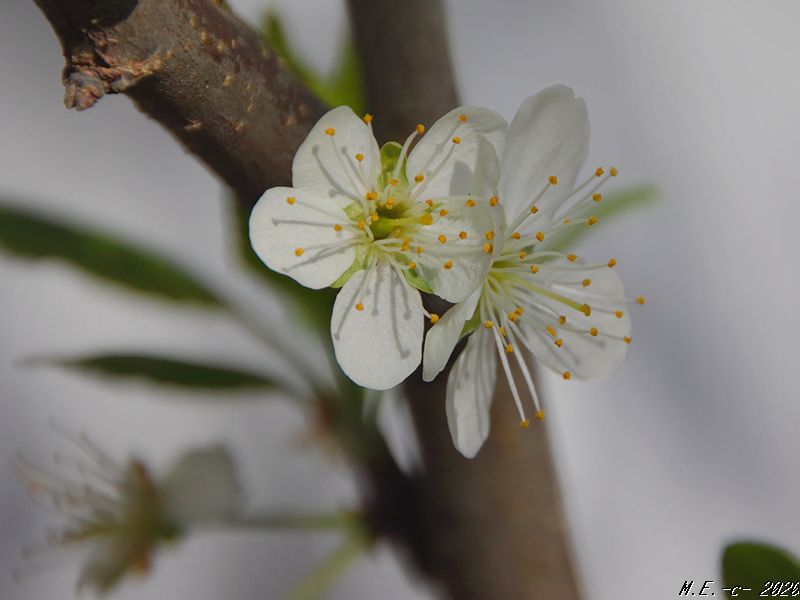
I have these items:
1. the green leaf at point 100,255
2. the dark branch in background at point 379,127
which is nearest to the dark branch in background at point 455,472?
the dark branch in background at point 379,127

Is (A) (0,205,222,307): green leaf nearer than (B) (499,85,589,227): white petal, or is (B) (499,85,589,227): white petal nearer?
(B) (499,85,589,227): white petal

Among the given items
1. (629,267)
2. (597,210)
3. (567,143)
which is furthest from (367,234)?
(629,267)

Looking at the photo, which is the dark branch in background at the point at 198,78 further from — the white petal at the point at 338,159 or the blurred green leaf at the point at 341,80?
the blurred green leaf at the point at 341,80

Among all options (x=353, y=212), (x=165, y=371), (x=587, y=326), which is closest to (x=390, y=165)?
(x=353, y=212)

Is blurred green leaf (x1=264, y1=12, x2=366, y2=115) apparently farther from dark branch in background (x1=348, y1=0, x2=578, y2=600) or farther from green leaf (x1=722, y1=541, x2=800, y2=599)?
green leaf (x1=722, y1=541, x2=800, y2=599)

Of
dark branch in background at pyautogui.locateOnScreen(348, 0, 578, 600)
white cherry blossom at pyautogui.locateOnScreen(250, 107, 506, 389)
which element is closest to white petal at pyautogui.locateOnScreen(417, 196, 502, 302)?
white cherry blossom at pyautogui.locateOnScreen(250, 107, 506, 389)

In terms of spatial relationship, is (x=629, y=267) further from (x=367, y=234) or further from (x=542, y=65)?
(x=367, y=234)

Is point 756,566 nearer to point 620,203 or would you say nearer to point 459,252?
point 459,252
